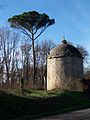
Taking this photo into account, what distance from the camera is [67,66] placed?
4328 centimetres

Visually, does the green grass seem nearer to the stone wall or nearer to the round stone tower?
the stone wall

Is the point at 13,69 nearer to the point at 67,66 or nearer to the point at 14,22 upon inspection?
the point at 14,22

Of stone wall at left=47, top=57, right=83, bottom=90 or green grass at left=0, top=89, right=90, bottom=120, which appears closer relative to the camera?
green grass at left=0, top=89, right=90, bottom=120

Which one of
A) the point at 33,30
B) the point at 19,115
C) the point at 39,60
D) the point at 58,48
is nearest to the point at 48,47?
the point at 39,60

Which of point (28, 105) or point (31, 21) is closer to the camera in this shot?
point (28, 105)

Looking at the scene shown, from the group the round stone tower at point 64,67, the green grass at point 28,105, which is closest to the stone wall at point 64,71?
the round stone tower at point 64,67

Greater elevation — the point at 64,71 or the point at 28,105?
the point at 64,71

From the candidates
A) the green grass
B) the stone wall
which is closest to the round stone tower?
the stone wall

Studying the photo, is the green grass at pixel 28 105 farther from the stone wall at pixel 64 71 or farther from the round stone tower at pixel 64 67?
the round stone tower at pixel 64 67

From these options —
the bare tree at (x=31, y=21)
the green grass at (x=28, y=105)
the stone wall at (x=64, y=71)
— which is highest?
the bare tree at (x=31, y=21)

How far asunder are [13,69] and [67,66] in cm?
1960

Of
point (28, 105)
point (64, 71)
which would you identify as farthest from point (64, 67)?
point (28, 105)

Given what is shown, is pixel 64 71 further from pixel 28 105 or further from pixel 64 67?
pixel 28 105

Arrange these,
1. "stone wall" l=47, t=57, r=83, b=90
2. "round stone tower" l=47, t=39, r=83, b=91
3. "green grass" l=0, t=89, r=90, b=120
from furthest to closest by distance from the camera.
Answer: "round stone tower" l=47, t=39, r=83, b=91
"stone wall" l=47, t=57, r=83, b=90
"green grass" l=0, t=89, r=90, b=120
